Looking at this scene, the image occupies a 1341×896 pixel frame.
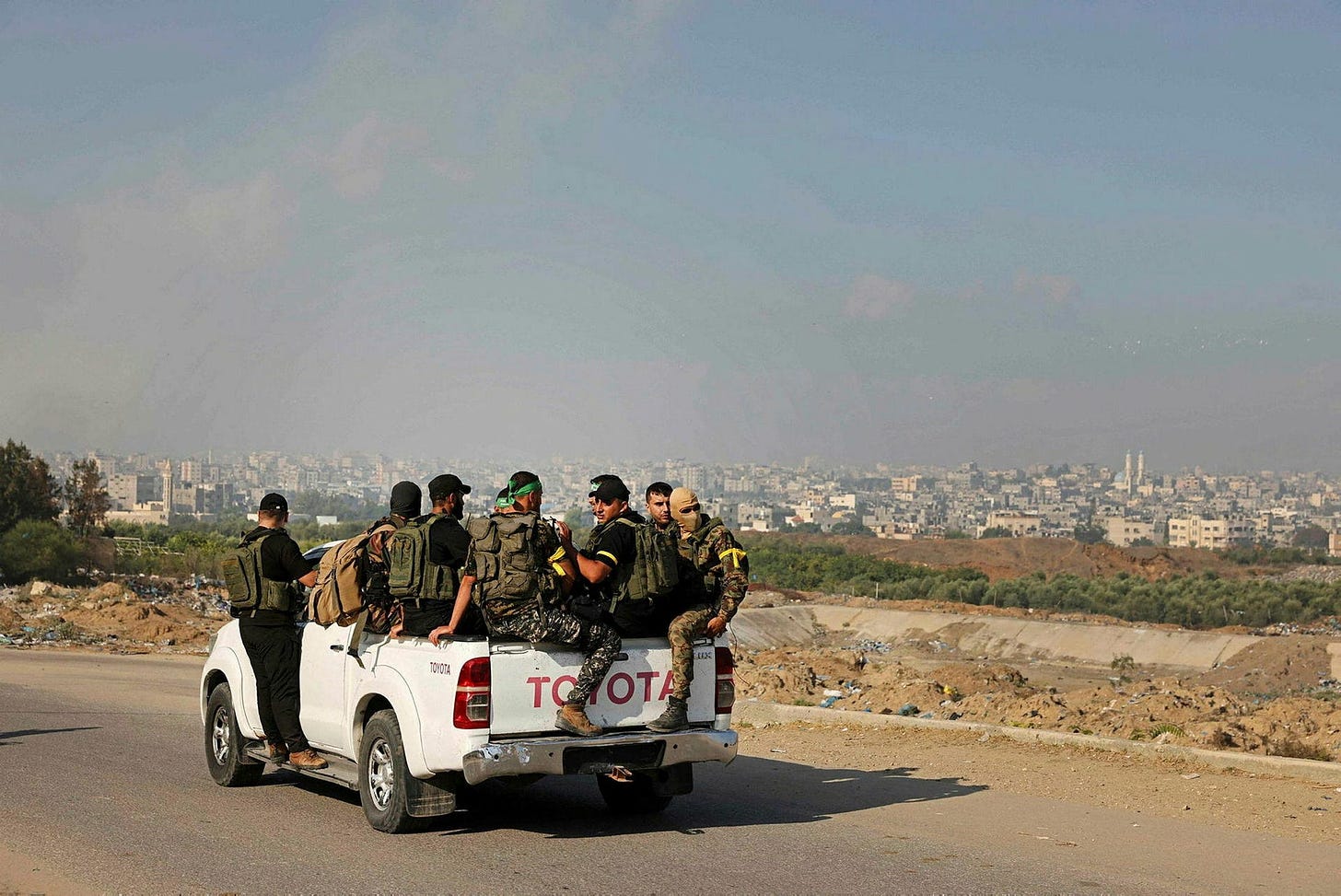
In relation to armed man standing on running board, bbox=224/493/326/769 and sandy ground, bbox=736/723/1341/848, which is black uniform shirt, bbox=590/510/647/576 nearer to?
armed man standing on running board, bbox=224/493/326/769

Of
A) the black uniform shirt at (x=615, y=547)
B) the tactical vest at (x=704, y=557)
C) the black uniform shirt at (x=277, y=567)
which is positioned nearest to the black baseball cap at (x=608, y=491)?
the black uniform shirt at (x=615, y=547)

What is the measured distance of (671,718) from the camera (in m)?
8.80

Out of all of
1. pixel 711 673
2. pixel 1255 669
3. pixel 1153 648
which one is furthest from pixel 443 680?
pixel 1153 648

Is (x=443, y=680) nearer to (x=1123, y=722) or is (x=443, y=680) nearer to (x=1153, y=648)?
(x=1123, y=722)

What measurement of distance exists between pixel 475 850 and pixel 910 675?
15.9 meters

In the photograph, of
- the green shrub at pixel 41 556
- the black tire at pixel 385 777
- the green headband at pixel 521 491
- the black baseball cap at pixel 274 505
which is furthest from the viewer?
the green shrub at pixel 41 556

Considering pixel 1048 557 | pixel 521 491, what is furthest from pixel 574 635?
pixel 1048 557

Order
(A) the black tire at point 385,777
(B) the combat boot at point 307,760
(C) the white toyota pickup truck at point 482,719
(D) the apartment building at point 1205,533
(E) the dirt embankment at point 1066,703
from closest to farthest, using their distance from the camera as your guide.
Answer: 1. (C) the white toyota pickup truck at point 482,719
2. (A) the black tire at point 385,777
3. (B) the combat boot at point 307,760
4. (E) the dirt embankment at point 1066,703
5. (D) the apartment building at point 1205,533

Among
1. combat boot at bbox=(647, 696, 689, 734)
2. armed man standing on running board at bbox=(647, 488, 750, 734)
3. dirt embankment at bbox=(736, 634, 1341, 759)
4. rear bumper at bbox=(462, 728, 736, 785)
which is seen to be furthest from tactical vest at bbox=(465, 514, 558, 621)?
dirt embankment at bbox=(736, 634, 1341, 759)

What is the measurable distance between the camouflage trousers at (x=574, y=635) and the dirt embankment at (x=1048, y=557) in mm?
69234

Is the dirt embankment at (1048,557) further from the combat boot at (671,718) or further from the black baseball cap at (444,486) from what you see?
the black baseball cap at (444,486)

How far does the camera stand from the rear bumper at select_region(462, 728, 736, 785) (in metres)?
8.05

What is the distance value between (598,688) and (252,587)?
3.00 m

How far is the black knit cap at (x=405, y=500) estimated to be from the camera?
31.2 feet
